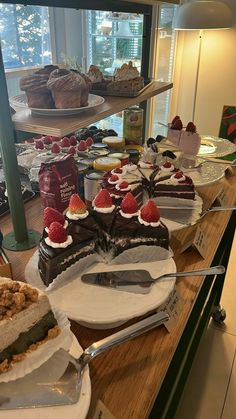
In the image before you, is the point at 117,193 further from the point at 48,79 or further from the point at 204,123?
the point at 204,123

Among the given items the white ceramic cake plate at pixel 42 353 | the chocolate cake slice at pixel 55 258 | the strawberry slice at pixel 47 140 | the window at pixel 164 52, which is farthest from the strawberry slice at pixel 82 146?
the window at pixel 164 52

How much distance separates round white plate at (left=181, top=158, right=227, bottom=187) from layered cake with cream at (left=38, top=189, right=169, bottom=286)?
0.50 meters

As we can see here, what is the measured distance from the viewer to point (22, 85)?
0.94 m

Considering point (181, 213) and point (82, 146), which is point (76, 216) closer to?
point (181, 213)

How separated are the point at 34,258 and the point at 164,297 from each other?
33cm

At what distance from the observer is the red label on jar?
3.48 ft

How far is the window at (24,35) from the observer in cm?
234

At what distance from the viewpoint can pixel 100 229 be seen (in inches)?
36.4

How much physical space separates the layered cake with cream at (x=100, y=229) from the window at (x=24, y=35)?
1804mm

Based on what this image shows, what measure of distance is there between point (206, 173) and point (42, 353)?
104 cm

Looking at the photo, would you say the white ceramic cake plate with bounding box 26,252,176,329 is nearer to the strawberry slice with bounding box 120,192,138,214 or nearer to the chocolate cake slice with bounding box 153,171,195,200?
the strawberry slice with bounding box 120,192,138,214

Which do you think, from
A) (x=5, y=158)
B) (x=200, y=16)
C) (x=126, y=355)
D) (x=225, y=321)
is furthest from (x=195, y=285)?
(x=200, y=16)

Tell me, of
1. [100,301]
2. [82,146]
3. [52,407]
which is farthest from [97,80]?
[52,407]

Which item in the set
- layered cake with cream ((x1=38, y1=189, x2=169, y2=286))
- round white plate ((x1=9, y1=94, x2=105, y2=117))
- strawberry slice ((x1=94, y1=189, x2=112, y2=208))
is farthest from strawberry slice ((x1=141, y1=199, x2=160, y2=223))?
round white plate ((x1=9, y1=94, x2=105, y2=117))
